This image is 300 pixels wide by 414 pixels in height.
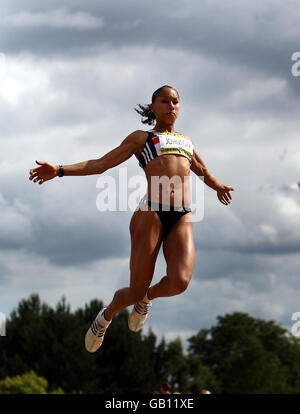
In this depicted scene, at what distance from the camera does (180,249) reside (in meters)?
9.38

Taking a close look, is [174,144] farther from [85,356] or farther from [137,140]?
[85,356]

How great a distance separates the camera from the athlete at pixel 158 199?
9.34 metres


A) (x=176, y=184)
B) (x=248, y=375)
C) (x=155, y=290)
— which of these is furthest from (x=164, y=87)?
(x=248, y=375)

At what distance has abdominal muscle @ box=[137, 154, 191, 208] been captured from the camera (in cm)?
963

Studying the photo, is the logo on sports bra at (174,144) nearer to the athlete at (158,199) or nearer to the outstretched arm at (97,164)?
the athlete at (158,199)

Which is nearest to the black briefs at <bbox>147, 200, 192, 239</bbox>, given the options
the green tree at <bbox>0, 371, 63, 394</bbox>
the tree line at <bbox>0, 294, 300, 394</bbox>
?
the green tree at <bbox>0, 371, 63, 394</bbox>

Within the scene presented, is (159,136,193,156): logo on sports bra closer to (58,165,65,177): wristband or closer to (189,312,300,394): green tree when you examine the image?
(58,165,65,177): wristband

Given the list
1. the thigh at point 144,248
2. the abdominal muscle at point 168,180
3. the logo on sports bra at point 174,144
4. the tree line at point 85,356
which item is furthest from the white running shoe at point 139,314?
the tree line at point 85,356

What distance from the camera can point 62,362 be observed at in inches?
2554

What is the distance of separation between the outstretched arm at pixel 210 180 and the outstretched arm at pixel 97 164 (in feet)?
4.14

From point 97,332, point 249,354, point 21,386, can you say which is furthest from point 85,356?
point 97,332

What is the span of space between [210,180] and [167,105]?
1574mm
